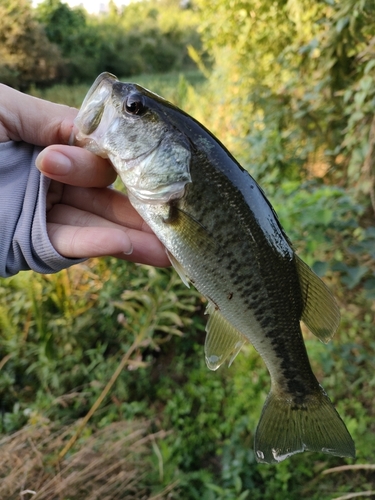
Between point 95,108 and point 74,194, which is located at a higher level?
point 95,108

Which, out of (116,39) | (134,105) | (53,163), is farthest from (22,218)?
(116,39)

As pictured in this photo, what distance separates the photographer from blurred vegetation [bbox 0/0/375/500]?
245 centimetres

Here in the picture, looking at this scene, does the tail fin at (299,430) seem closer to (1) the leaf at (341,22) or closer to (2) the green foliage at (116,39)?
(1) the leaf at (341,22)

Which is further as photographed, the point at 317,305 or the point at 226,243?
the point at 317,305

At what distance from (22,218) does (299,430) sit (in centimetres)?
139

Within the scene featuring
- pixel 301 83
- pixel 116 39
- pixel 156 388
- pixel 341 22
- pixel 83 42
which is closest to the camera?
pixel 341 22

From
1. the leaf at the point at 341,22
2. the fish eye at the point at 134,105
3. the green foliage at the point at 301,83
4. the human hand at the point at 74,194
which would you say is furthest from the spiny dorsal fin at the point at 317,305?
the leaf at the point at 341,22

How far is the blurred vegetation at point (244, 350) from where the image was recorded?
245cm

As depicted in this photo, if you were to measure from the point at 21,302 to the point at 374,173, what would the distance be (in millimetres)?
3161

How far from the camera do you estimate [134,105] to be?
1.35 meters

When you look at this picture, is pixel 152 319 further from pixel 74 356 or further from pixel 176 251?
pixel 176 251

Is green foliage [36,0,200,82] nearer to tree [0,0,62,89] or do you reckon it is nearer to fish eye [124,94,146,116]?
tree [0,0,62,89]

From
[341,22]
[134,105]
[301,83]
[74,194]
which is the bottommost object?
[74,194]

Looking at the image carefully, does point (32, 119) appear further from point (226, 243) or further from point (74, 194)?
point (226, 243)
